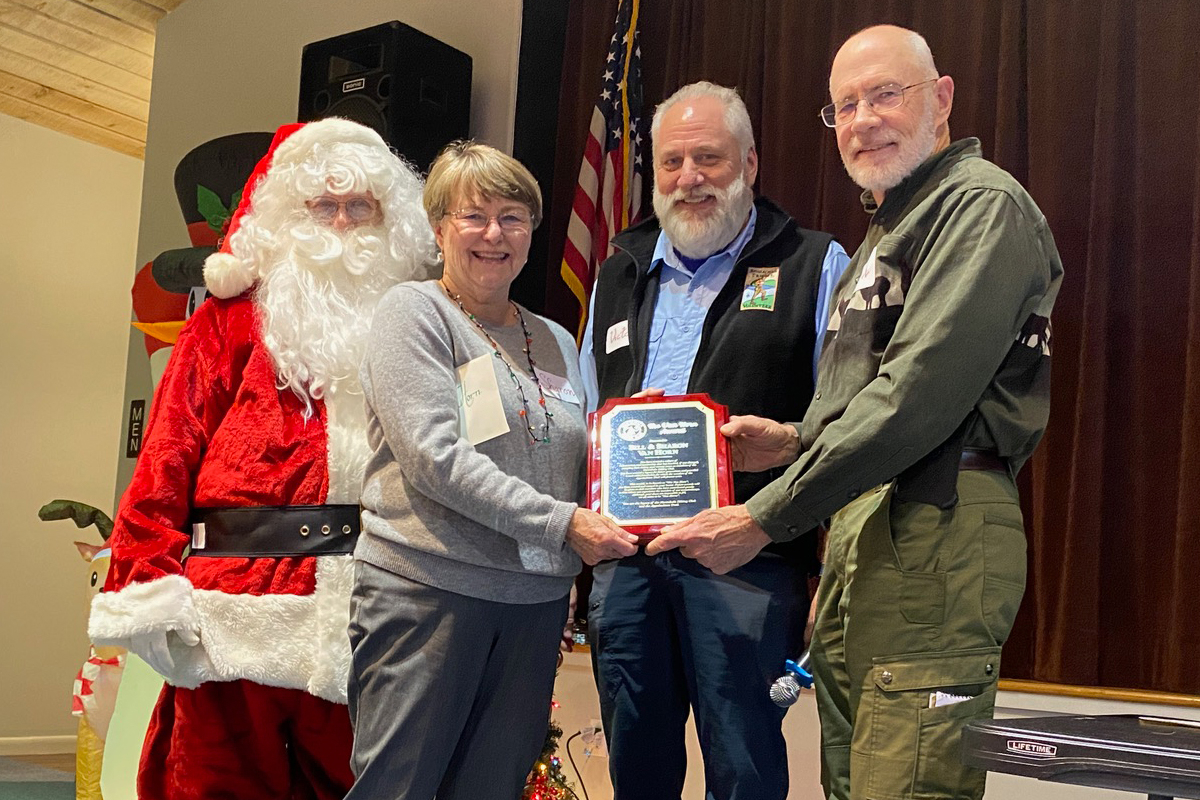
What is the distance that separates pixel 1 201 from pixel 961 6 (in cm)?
525

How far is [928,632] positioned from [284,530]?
1.22m

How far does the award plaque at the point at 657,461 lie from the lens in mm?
1888

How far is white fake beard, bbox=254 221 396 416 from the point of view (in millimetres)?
2232

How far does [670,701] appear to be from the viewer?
6.70ft

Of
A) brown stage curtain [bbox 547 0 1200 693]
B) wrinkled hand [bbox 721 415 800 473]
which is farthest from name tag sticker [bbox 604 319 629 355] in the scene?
brown stage curtain [bbox 547 0 1200 693]

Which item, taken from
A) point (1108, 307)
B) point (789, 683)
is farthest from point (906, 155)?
point (1108, 307)

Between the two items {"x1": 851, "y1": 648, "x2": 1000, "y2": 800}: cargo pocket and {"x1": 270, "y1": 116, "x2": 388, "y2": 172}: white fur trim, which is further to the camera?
{"x1": 270, "y1": 116, "x2": 388, "y2": 172}: white fur trim

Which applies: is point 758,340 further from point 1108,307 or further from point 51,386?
point 51,386

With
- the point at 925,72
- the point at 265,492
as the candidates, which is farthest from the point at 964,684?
the point at 265,492

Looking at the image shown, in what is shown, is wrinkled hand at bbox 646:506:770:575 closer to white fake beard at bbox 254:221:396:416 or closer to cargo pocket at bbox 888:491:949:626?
cargo pocket at bbox 888:491:949:626

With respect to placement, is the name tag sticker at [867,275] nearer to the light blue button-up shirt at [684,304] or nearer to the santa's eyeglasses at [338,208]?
the light blue button-up shirt at [684,304]

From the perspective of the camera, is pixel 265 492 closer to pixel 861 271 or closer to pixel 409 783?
pixel 409 783

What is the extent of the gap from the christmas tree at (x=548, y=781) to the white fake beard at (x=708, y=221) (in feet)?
5.43

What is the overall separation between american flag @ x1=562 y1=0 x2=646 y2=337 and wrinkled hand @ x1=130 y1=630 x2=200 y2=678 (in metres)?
2.33
